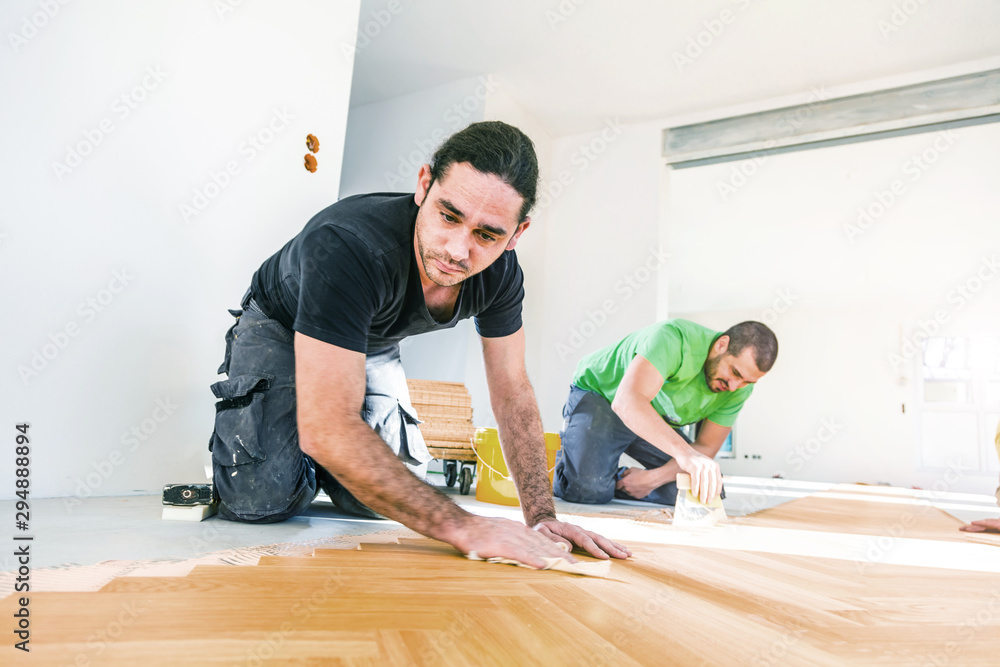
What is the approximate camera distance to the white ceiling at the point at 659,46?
3.97 m

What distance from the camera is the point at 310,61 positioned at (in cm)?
296

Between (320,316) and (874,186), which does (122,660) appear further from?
(874,186)

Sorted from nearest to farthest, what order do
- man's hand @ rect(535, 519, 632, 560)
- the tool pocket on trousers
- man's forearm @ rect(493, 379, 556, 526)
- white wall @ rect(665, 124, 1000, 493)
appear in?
man's hand @ rect(535, 519, 632, 560), man's forearm @ rect(493, 379, 556, 526), the tool pocket on trousers, white wall @ rect(665, 124, 1000, 493)

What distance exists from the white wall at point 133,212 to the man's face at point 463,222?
A: 1.31m

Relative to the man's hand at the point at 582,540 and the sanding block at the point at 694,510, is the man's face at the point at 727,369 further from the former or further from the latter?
the man's hand at the point at 582,540

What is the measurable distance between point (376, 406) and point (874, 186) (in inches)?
241

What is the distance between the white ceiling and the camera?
3.97m

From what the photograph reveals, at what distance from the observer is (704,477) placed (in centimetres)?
205

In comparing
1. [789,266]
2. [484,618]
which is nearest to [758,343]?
[484,618]

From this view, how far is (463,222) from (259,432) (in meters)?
0.88

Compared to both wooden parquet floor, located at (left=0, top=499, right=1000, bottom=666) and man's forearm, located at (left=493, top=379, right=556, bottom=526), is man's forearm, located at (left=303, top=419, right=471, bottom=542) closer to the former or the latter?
wooden parquet floor, located at (left=0, top=499, right=1000, bottom=666)

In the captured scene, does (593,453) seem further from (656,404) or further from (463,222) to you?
(463,222)

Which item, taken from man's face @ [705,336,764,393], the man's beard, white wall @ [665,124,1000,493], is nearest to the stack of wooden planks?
man's face @ [705,336,764,393]

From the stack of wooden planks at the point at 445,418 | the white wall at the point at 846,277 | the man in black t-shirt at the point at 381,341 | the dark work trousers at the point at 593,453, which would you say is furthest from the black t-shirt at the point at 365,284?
the white wall at the point at 846,277
